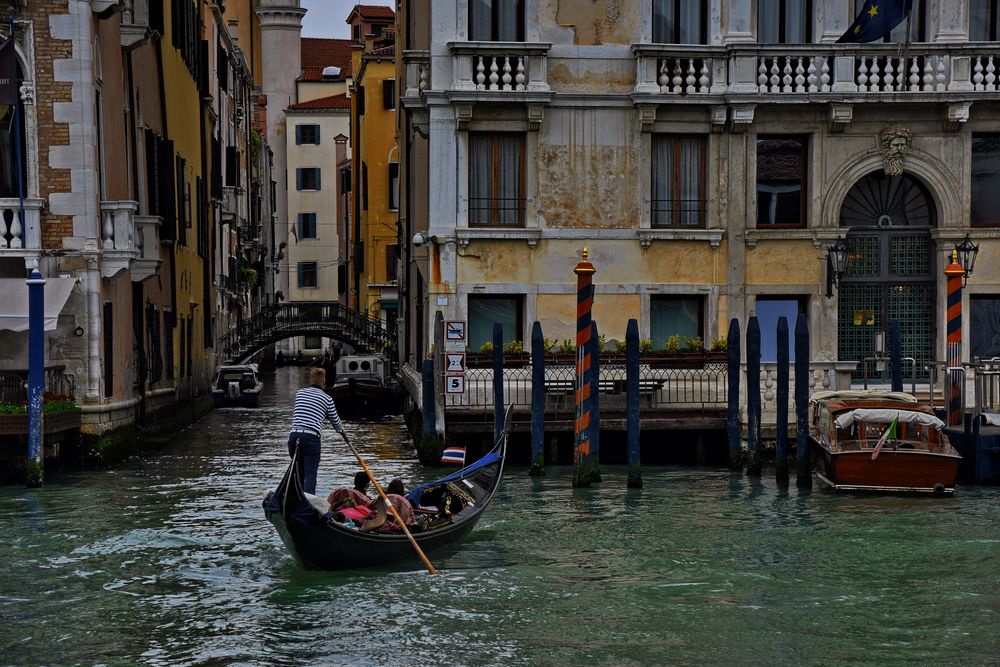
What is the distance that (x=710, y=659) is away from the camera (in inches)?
389

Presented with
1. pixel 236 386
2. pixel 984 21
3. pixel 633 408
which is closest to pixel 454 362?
pixel 633 408

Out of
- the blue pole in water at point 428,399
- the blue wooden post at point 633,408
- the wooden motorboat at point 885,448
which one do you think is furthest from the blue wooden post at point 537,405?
the wooden motorboat at point 885,448

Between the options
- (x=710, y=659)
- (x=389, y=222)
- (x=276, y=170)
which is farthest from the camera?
(x=276, y=170)

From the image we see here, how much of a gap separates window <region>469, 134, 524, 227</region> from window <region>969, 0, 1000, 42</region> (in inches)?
277

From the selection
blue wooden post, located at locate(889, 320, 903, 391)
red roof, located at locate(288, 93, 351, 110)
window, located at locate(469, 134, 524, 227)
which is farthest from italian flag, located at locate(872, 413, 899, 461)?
red roof, located at locate(288, 93, 351, 110)

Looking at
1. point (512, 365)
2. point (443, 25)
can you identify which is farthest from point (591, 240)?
point (443, 25)

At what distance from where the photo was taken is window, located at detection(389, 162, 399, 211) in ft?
150

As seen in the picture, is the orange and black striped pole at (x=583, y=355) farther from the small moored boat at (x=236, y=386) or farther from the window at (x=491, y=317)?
the small moored boat at (x=236, y=386)

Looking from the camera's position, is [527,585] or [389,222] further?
[389,222]

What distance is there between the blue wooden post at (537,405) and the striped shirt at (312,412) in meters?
5.23

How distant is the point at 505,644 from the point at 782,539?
4.84 metres

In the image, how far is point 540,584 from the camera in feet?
40.0

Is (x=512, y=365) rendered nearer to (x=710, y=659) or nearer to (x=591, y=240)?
(x=591, y=240)

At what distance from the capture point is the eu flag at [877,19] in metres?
20.0
